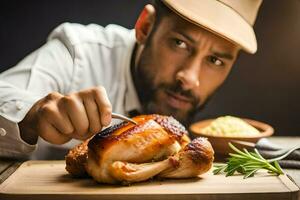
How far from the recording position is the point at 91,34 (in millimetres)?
2375

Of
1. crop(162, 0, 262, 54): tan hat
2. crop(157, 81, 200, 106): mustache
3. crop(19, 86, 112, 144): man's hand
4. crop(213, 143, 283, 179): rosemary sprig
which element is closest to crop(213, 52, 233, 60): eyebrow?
crop(162, 0, 262, 54): tan hat

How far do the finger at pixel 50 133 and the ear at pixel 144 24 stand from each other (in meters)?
0.96

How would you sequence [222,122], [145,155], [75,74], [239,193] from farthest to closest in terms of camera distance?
[75,74] → [222,122] → [145,155] → [239,193]

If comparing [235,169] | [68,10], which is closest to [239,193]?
[235,169]

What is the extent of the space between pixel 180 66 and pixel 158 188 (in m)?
1.01

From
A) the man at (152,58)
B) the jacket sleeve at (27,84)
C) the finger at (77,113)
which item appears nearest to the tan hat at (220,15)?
the man at (152,58)

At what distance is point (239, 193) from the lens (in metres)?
1.27

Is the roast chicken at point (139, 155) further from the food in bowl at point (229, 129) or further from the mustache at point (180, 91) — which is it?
the mustache at point (180, 91)

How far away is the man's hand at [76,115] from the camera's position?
1.40 m

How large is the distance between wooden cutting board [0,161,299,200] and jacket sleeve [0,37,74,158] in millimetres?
244

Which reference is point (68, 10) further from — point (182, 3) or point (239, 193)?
point (239, 193)

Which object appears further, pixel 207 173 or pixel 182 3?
pixel 182 3

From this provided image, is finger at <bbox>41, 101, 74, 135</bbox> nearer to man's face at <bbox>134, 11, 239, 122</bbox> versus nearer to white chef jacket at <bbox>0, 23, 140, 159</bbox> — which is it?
white chef jacket at <bbox>0, 23, 140, 159</bbox>

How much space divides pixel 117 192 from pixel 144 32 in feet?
3.87
